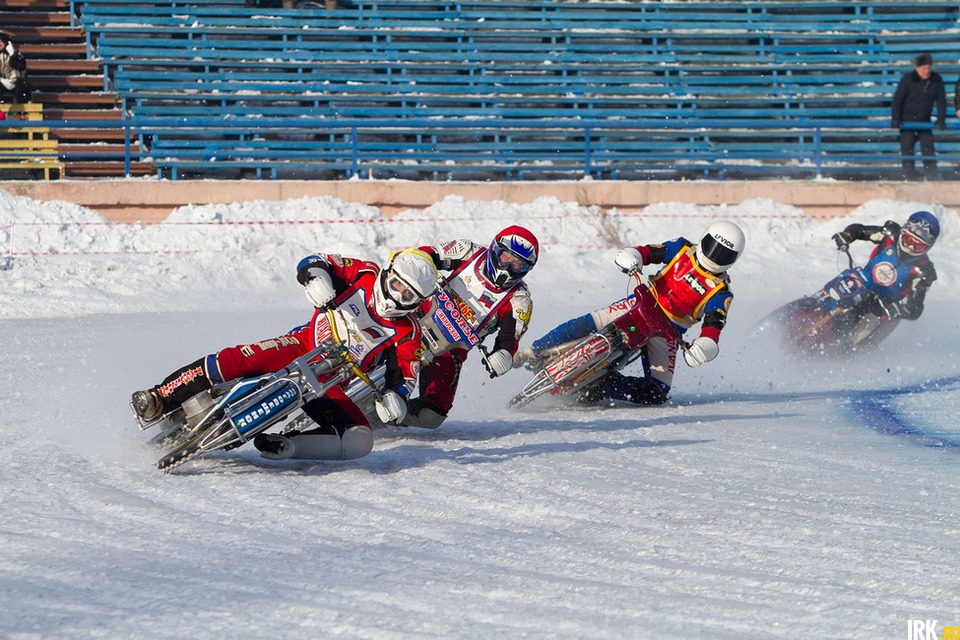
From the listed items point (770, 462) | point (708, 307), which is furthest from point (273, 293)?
point (770, 462)

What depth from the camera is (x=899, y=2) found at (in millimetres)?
22922

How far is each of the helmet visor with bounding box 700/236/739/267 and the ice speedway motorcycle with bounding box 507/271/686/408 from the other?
596 millimetres

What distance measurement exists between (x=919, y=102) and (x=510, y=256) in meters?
13.0

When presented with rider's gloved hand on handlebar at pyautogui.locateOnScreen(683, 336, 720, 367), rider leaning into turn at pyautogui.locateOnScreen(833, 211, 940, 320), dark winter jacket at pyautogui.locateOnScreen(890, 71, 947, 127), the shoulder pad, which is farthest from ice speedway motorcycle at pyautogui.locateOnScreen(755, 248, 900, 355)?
dark winter jacket at pyautogui.locateOnScreen(890, 71, 947, 127)

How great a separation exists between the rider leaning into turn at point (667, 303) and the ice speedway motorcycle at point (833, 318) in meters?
3.41

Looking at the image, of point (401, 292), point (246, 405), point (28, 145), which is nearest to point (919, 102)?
point (28, 145)

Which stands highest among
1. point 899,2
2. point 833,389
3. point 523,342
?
point 899,2

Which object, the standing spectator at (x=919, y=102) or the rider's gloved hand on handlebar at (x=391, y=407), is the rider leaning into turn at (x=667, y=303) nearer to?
the rider's gloved hand on handlebar at (x=391, y=407)

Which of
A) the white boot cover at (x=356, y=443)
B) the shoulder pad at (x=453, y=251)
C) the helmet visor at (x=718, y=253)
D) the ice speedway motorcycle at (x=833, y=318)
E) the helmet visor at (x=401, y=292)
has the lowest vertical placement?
the ice speedway motorcycle at (x=833, y=318)

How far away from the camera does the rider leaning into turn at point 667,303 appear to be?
10.5 metres

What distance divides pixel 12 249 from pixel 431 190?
18.8 ft

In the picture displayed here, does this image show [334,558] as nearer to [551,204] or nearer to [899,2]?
[551,204]

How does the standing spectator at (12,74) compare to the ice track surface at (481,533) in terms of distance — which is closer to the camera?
the ice track surface at (481,533)

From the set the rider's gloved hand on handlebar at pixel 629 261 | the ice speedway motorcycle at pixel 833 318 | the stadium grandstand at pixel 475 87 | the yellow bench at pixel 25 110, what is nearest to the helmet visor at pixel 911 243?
the ice speedway motorcycle at pixel 833 318
